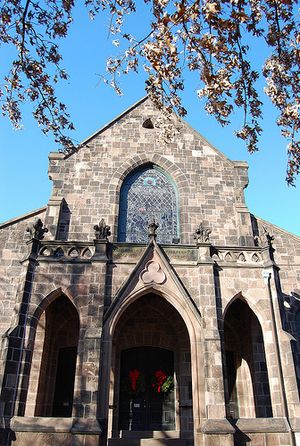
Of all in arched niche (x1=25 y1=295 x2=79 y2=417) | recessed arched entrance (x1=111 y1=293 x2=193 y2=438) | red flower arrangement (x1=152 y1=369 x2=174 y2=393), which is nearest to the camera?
arched niche (x1=25 y1=295 x2=79 y2=417)

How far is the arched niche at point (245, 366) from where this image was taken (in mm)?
12242

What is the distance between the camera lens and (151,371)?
12.9m

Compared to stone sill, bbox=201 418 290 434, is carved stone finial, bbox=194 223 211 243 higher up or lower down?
higher up

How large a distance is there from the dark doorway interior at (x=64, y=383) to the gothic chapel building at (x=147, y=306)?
0.04m

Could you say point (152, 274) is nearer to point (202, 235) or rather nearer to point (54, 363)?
point (202, 235)

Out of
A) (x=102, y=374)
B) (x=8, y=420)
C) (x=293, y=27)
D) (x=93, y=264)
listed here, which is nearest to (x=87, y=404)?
(x=102, y=374)

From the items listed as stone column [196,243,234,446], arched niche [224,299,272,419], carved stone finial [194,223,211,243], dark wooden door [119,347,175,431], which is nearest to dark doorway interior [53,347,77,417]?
dark wooden door [119,347,175,431]

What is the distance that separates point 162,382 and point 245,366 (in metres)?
2.70

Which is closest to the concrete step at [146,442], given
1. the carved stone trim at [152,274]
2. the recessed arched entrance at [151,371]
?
the recessed arched entrance at [151,371]

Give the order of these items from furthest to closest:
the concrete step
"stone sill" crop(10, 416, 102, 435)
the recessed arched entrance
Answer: the recessed arched entrance < the concrete step < "stone sill" crop(10, 416, 102, 435)

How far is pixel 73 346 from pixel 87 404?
3.67 meters

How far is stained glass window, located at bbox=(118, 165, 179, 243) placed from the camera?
1449cm

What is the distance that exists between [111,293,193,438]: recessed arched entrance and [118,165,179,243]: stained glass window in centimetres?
247

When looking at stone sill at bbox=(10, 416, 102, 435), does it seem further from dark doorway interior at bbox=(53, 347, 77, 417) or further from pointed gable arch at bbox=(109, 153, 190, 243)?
pointed gable arch at bbox=(109, 153, 190, 243)
